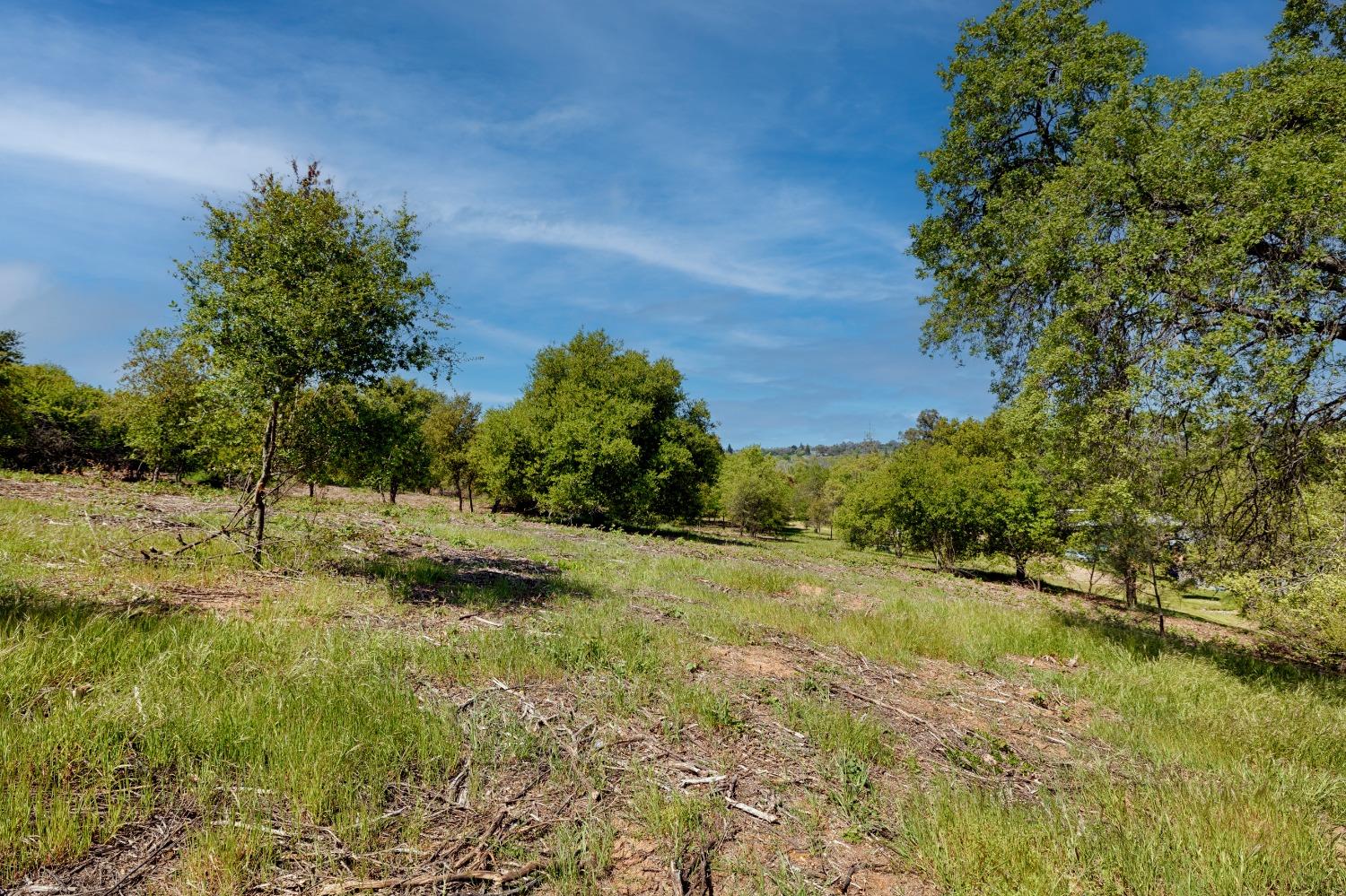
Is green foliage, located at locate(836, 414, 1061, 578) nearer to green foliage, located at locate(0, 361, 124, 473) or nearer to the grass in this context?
the grass

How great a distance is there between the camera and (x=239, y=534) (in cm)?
1058

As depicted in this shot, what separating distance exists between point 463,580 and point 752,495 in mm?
51989

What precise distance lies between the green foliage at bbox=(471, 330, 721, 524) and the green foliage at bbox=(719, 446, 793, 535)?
1814 cm

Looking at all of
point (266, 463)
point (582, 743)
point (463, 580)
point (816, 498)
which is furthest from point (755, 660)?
point (816, 498)

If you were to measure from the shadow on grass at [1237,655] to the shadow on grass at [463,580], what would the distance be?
1184 centimetres

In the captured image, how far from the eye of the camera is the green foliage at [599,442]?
35.1 meters

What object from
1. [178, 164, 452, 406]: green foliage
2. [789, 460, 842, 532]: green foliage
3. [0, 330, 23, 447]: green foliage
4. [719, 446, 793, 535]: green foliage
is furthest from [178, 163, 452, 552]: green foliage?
[789, 460, 842, 532]: green foliage

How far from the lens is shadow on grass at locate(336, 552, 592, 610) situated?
29.7ft

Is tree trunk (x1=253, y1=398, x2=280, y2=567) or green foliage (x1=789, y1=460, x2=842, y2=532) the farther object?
green foliage (x1=789, y1=460, x2=842, y2=532)

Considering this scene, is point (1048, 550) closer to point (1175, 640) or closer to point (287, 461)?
point (1175, 640)

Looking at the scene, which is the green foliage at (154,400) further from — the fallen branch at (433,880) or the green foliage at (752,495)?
→ the green foliage at (752,495)

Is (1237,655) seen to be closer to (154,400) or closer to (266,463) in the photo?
(266,463)

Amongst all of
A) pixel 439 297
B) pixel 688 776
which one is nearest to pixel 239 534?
pixel 439 297

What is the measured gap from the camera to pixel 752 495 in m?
60.9
